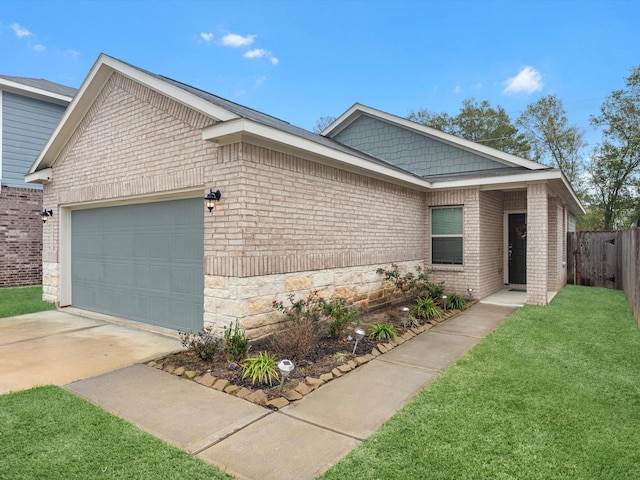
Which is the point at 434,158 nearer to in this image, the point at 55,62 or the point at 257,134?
the point at 257,134

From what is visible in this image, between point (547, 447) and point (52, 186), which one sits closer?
point (547, 447)

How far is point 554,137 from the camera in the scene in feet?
81.9

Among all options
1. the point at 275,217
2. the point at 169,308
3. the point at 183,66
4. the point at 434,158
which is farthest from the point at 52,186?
the point at 183,66

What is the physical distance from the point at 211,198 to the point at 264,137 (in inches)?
46.2

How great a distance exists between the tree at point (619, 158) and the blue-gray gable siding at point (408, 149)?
53.8 ft

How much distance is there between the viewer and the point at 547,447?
2975mm

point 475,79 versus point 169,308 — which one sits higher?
point 475,79

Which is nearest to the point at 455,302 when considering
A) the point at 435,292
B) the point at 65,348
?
the point at 435,292

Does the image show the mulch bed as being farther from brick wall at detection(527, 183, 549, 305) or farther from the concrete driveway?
brick wall at detection(527, 183, 549, 305)

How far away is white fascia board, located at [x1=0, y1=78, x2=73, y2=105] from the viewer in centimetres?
1160

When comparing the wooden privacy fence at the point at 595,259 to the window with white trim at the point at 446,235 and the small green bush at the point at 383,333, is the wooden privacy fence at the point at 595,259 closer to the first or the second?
the window with white trim at the point at 446,235

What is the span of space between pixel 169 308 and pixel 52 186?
15.6 feet

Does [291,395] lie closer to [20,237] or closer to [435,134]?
[435,134]

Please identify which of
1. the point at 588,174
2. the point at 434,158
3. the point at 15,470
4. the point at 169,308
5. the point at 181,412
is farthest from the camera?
the point at 588,174
